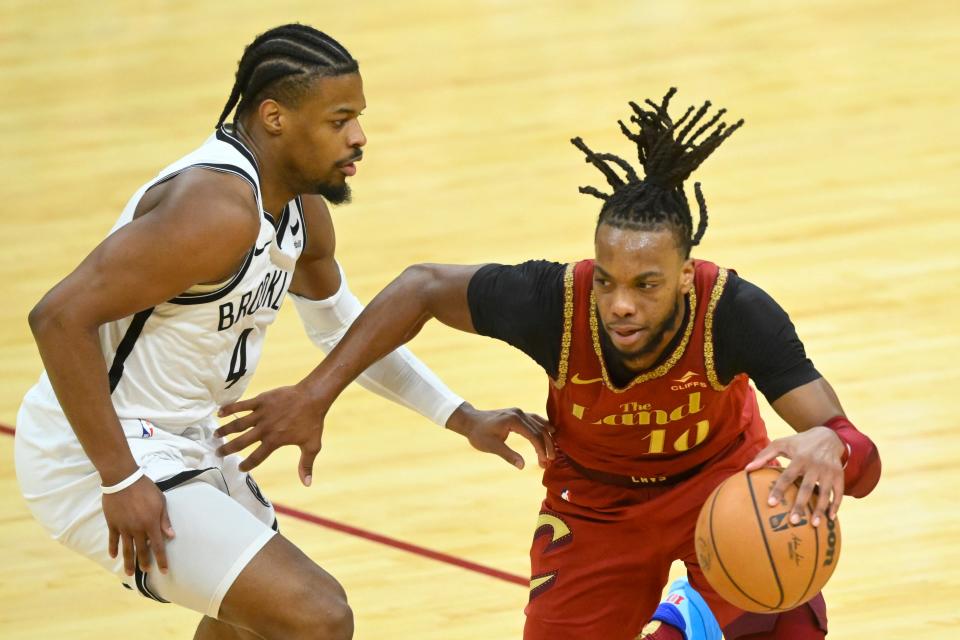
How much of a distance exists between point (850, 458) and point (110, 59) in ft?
22.4

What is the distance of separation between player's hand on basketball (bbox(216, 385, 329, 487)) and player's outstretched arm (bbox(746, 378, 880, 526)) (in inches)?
41.6

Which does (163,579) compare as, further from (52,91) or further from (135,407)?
(52,91)

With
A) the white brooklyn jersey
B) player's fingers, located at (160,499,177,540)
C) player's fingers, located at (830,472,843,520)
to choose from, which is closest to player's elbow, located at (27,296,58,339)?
the white brooklyn jersey

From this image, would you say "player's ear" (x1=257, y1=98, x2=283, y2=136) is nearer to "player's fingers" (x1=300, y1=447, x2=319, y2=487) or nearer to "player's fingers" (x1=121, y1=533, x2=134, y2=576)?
"player's fingers" (x1=300, y1=447, x2=319, y2=487)

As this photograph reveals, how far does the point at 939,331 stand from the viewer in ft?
19.6

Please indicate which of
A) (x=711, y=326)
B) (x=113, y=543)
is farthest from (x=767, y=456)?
(x=113, y=543)

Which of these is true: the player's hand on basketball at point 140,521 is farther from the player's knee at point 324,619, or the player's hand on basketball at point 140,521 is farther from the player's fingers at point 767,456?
the player's fingers at point 767,456

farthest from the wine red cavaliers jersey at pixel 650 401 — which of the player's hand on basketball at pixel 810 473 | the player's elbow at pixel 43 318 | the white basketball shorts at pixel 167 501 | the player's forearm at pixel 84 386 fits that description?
the player's elbow at pixel 43 318

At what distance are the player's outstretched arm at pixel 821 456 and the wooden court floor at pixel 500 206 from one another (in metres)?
1.05

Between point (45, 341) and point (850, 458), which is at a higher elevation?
point (45, 341)

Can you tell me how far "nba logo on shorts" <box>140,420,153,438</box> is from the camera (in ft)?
11.7

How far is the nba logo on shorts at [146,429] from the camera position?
356 cm

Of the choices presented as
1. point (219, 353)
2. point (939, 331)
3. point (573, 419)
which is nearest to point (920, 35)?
point (939, 331)

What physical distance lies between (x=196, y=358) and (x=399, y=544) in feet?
4.92
